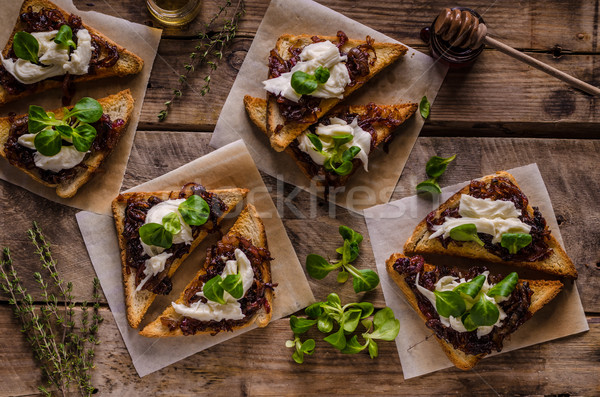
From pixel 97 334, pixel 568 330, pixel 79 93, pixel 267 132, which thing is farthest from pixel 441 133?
pixel 97 334

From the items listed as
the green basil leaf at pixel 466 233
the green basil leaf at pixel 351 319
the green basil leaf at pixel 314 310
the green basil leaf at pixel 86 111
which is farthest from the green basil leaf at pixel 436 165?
the green basil leaf at pixel 86 111

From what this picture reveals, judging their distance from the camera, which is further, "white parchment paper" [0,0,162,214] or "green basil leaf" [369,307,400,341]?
"white parchment paper" [0,0,162,214]

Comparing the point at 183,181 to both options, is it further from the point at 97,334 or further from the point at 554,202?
the point at 554,202

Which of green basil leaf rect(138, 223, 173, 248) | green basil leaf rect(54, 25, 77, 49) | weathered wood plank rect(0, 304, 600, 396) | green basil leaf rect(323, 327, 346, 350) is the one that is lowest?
weathered wood plank rect(0, 304, 600, 396)

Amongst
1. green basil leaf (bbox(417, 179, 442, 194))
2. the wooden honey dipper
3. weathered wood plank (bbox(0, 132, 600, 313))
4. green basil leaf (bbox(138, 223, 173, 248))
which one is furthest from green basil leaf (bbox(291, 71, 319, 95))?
green basil leaf (bbox(138, 223, 173, 248))

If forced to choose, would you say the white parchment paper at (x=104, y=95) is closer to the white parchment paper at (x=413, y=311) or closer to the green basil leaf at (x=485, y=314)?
the white parchment paper at (x=413, y=311)

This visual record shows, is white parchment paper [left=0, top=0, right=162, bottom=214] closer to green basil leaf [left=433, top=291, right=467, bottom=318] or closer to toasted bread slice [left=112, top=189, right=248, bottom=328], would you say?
toasted bread slice [left=112, top=189, right=248, bottom=328]
